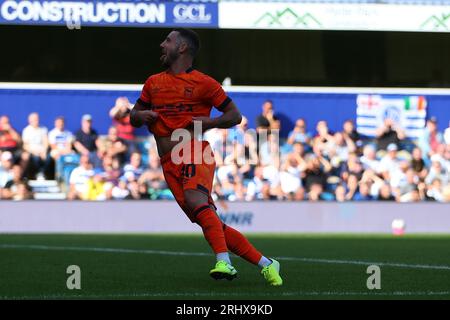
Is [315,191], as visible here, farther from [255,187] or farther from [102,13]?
[102,13]

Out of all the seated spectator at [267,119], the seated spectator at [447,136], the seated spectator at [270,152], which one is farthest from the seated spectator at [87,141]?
the seated spectator at [447,136]

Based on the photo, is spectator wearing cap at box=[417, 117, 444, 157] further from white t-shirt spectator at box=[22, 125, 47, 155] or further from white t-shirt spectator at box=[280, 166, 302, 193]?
white t-shirt spectator at box=[22, 125, 47, 155]

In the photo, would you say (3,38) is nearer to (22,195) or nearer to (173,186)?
(22,195)

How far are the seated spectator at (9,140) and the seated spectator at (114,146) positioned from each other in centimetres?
144

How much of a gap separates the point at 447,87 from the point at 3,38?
875 centimetres

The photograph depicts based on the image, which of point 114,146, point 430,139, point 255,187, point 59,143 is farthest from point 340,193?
point 59,143

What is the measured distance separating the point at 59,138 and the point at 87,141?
51 centimetres

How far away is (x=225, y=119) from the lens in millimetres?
8734

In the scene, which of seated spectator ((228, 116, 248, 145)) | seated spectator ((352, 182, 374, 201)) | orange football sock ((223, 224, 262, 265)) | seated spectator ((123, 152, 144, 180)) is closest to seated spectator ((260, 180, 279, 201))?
seated spectator ((228, 116, 248, 145))

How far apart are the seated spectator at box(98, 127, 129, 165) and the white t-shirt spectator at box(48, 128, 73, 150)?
584mm

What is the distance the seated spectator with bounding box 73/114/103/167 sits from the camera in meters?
20.2

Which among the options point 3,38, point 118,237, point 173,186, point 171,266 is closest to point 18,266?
point 171,266

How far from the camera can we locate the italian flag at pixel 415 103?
22406 mm

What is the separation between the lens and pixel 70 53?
2156cm
